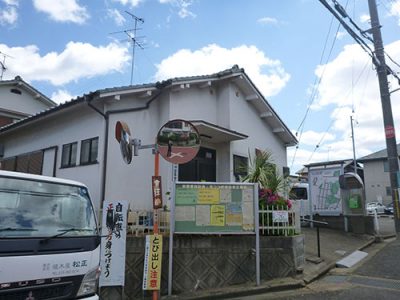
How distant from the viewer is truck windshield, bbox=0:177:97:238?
4070mm

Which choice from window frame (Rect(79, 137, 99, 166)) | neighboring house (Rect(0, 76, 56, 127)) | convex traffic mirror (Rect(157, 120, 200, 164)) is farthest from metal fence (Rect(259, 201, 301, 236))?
neighboring house (Rect(0, 76, 56, 127))

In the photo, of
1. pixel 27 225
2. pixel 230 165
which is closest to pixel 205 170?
pixel 230 165

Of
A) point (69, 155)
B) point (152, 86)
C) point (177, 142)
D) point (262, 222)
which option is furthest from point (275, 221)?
point (69, 155)

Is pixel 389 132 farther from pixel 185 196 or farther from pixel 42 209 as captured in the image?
pixel 42 209

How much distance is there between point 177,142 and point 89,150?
19.1 ft

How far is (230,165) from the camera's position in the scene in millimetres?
13070

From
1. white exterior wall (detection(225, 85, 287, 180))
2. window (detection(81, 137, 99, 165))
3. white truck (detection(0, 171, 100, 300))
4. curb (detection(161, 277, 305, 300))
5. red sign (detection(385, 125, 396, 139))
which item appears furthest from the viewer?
red sign (detection(385, 125, 396, 139))

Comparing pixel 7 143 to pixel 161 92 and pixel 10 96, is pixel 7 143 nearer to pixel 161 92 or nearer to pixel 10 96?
pixel 10 96

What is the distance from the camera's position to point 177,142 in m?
7.01

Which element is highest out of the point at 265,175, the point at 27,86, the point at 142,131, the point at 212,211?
the point at 27,86

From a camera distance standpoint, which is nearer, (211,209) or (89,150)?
(211,209)

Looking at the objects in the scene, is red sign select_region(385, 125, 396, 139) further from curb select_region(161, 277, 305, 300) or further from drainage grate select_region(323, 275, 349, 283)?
curb select_region(161, 277, 305, 300)

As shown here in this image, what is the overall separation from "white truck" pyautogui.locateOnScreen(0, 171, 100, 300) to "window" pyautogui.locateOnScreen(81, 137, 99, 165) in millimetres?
6642

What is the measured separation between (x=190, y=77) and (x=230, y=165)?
367cm
